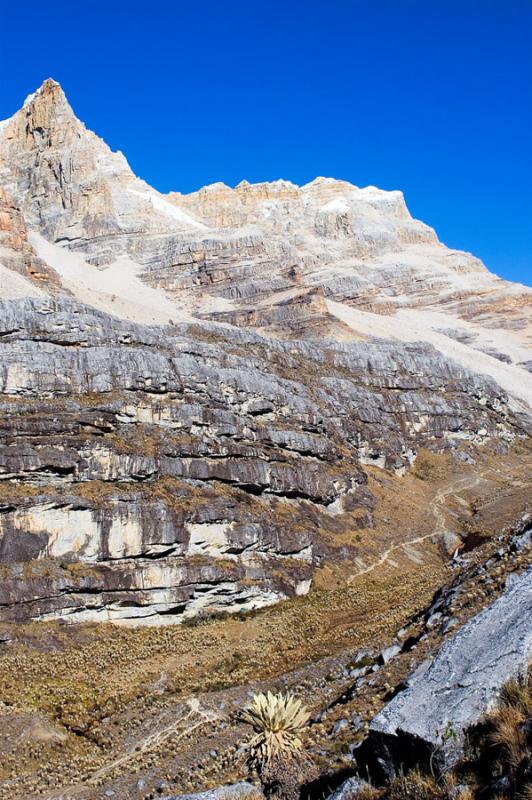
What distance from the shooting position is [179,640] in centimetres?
3847

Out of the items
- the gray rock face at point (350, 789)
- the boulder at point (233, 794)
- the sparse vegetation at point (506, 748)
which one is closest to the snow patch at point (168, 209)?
the boulder at point (233, 794)

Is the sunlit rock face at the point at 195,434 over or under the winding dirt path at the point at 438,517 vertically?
over

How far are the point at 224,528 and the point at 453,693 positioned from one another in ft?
127

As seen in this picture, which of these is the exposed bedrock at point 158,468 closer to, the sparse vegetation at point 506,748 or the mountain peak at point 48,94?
the sparse vegetation at point 506,748

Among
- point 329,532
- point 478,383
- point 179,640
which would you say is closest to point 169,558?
point 179,640

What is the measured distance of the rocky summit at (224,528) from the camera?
2088 cm

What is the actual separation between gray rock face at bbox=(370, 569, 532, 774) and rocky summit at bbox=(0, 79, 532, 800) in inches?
2.5

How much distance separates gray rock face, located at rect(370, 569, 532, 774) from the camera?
930cm

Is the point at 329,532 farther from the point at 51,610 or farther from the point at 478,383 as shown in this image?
the point at 478,383

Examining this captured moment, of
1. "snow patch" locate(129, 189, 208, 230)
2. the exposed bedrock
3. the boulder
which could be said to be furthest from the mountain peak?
the boulder

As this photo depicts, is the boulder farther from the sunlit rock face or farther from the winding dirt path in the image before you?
the winding dirt path

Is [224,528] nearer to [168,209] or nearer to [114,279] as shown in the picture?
[114,279]

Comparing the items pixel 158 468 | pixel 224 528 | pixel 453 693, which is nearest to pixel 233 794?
pixel 453 693

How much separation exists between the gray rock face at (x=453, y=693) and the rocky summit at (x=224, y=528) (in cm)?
6
